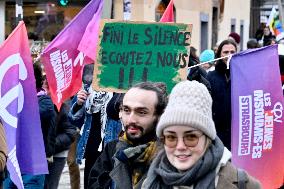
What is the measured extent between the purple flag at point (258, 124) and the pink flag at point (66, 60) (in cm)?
142

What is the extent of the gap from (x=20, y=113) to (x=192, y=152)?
3093 mm

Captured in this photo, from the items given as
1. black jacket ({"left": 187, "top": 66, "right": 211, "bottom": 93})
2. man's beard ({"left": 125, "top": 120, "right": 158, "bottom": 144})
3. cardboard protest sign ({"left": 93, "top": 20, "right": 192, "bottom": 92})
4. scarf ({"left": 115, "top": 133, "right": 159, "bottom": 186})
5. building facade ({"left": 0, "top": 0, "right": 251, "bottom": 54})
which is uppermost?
building facade ({"left": 0, "top": 0, "right": 251, "bottom": 54})

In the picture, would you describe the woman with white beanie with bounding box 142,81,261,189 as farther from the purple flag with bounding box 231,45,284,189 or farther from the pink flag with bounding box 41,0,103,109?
the pink flag with bounding box 41,0,103,109

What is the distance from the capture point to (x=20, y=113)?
6102mm

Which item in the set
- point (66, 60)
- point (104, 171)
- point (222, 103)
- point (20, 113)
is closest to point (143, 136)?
point (104, 171)

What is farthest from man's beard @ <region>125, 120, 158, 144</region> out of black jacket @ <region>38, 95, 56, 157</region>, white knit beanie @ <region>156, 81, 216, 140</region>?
black jacket @ <region>38, 95, 56, 157</region>

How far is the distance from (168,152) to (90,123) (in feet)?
12.9

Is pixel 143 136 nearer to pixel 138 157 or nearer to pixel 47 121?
pixel 138 157

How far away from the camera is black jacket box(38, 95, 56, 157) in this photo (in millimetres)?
6914

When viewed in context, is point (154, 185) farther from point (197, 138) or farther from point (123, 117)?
point (123, 117)

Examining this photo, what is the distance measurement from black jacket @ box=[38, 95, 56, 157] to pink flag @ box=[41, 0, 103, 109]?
10cm

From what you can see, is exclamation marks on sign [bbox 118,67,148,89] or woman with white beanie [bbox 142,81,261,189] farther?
exclamation marks on sign [bbox 118,67,148,89]

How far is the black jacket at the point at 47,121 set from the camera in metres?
6.91

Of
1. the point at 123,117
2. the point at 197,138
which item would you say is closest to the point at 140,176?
the point at 123,117
